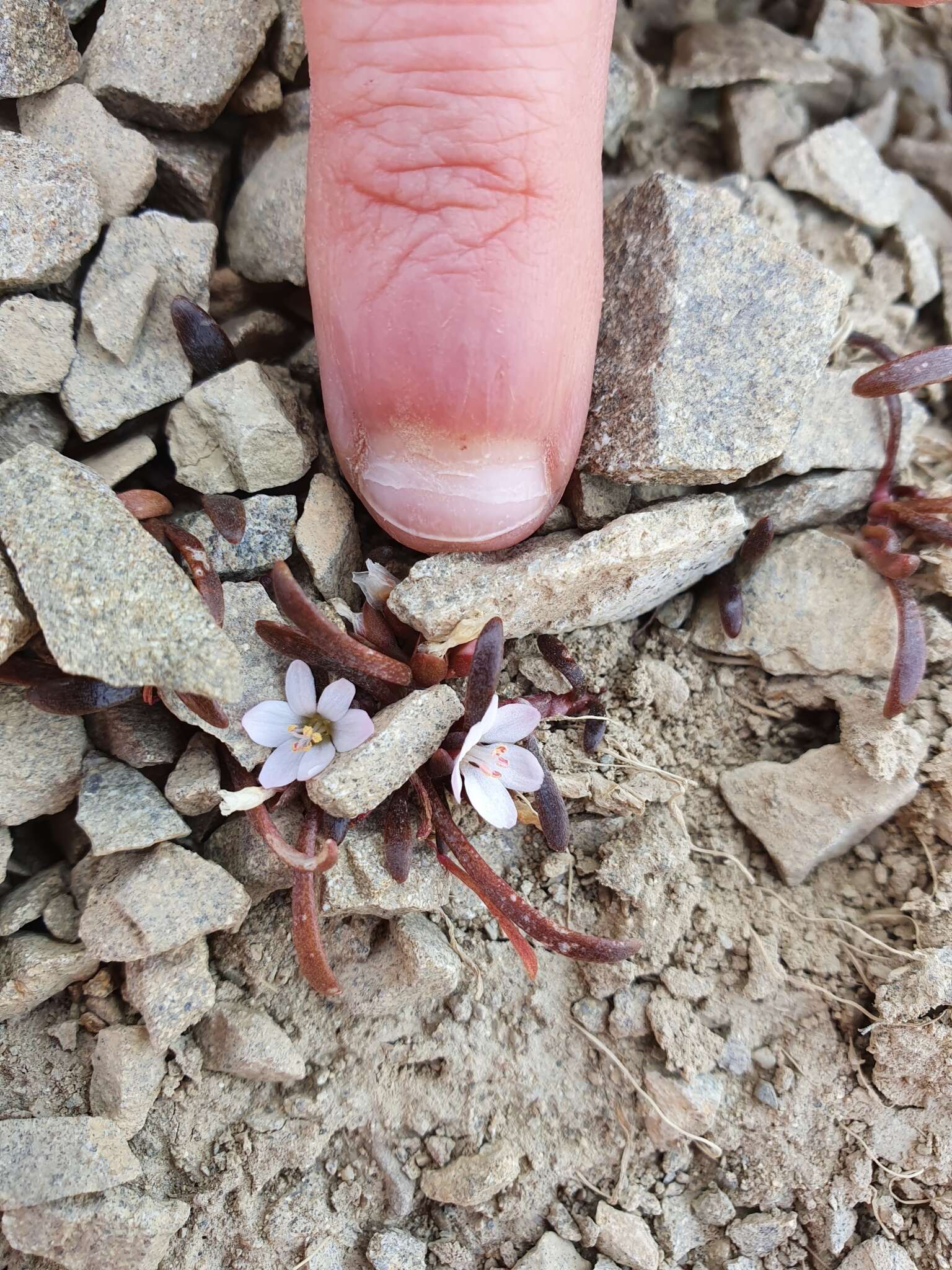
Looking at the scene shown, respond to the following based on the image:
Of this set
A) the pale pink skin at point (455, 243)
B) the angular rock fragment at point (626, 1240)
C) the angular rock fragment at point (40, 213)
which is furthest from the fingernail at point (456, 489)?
the angular rock fragment at point (626, 1240)

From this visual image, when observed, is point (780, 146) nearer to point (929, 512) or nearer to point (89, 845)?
point (929, 512)

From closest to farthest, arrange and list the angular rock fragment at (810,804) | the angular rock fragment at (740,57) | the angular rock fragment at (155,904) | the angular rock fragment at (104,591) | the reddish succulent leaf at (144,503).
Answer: the angular rock fragment at (104,591), the angular rock fragment at (155,904), the reddish succulent leaf at (144,503), the angular rock fragment at (810,804), the angular rock fragment at (740,57)

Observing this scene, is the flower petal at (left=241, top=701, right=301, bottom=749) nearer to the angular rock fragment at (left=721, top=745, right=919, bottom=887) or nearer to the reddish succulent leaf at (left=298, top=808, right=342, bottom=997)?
the reddish succulent leaf at (left=298, top=808, right=342, bottom=997)

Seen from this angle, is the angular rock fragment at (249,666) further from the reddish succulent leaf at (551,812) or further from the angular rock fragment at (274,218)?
the angular rock fragment at (274,218)

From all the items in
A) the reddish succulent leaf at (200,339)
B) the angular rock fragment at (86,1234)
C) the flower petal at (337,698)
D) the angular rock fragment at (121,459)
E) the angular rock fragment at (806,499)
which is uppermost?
the reddish succulent leaf at (200,339)

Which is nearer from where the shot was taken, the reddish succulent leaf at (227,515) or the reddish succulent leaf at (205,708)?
the reddish succulent leaf at (205,708)

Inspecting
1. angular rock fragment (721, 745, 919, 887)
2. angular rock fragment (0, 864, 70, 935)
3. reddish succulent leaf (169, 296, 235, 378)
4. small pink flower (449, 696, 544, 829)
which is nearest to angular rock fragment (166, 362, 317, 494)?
reddish succulent leaf (169, 296, 235, 378)
